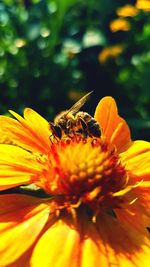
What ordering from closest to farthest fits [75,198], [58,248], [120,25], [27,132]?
1. [58,248]
2. [75,198]
3. [27,132]
4. [120,25]

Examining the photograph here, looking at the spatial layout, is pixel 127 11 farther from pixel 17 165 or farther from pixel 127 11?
pixel 17 165

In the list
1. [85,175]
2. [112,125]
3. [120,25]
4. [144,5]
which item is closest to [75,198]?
[85,175]

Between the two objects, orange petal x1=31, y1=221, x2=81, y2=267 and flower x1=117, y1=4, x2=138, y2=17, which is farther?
flower x1=117, y1=4, x2=138, y2=17

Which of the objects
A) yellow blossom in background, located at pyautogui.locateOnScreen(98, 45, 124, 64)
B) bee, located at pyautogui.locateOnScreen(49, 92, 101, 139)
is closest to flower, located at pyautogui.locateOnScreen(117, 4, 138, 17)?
yellow blossom in background, located at pyautogui.locateOnScreen(98, 45, 124, 64)

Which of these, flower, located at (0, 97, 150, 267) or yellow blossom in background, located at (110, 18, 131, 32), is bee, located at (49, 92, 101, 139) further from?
yellow blossom in background, located at (110, 18, 131, 32)

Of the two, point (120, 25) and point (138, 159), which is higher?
point (120, 25)

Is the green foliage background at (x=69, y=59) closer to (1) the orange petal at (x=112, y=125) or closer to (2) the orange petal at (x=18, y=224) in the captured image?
(1) the orange petal at (x=112, y=125)

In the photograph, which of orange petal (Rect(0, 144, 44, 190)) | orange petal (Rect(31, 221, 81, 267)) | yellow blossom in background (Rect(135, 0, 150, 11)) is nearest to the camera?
orange petal (Rect(31, 221, 81, 267))

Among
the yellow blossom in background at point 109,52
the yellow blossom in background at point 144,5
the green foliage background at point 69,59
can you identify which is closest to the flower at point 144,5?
the yellow blossom in background at point 144,5
